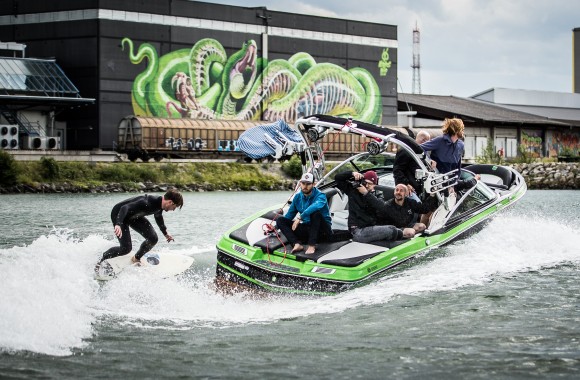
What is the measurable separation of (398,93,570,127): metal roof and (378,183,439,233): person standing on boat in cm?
6547

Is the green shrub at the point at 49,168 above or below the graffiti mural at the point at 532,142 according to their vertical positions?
below

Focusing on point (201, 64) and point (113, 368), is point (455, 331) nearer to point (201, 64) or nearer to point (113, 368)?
point (113, 368)

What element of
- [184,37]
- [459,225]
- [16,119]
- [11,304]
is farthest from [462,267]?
[184,37]

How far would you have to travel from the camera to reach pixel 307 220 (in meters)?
15.5

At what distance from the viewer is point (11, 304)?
12.2 meters

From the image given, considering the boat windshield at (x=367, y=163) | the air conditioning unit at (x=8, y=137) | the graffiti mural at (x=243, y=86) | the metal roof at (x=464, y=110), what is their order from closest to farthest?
1. the boat windshield at (x=367, y=163)
2. the air conditioning unit at (x=8, y=137)
3. the graffiti mural at (x=243, y=86)
4. the metal roof at (x=464, y=110)

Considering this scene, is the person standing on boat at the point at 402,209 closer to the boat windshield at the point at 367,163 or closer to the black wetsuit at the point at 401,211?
the black wetsuit at the point at 401,211

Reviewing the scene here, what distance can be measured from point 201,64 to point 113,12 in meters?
7.70

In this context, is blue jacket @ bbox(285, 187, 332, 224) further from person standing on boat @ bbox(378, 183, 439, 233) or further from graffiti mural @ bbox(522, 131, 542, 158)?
graffiti mural @ bbox(522, 131, 542, 158)

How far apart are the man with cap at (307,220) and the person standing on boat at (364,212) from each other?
2.05 feet

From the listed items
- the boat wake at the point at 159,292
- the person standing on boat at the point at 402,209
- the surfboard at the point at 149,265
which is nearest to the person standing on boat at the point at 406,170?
the person standing on boat at the point at 402,209

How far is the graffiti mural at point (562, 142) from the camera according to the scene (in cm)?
8844

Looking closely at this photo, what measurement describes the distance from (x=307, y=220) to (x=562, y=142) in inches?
3093

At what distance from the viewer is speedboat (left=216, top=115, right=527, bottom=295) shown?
14734 millimetres
